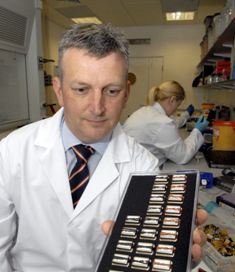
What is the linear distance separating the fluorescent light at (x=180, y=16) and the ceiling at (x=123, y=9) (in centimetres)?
8

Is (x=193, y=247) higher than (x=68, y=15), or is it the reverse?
(x=68, y=15)

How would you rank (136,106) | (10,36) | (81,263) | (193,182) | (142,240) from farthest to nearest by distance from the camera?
(136,106) → (10,36) → (81,263) → (193,182) → (142,240)

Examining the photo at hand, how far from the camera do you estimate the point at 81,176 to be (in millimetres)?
876

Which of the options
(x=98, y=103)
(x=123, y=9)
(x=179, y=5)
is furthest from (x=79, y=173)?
(x=123, y=9)

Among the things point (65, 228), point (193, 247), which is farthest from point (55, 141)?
point (193, 247)

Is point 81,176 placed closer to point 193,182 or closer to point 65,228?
point 65,228

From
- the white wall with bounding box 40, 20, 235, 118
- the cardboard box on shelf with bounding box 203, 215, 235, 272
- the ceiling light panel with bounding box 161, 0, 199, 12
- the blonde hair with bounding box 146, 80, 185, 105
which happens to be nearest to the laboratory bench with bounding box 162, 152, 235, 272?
the cardboard box on shelf with bounding box 203, 215, 235, 272

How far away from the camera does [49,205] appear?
86cm

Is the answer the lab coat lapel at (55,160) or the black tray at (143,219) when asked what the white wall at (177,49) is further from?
the black tray at (143,219)

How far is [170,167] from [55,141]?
1095mm

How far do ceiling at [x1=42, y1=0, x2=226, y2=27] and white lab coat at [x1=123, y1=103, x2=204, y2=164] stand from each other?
1.66m

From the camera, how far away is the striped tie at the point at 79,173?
34.0 inches

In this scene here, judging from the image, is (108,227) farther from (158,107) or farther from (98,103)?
(158,107)

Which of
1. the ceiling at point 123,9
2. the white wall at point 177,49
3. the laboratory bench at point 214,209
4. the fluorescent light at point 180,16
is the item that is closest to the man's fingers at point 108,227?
the laboratory bench at point 214,209
